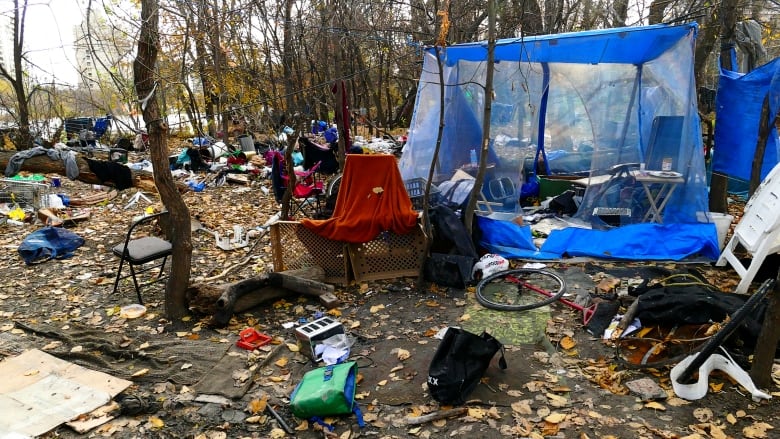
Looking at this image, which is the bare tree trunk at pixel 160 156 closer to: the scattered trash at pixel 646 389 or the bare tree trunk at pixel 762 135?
the scattered trash at pixel 646 389

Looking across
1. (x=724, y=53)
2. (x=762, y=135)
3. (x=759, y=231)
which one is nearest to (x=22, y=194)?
(x=759, y=231)

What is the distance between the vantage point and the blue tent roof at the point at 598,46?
5.55 m

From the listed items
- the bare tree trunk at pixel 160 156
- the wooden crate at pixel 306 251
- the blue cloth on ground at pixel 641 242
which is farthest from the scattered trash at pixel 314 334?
the blue cloth on ground at pixel 641 242

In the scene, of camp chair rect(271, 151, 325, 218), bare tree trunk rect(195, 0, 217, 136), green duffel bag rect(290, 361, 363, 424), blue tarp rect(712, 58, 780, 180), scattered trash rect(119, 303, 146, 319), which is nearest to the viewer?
green duffel bag rect(290, 361, 363, 424)

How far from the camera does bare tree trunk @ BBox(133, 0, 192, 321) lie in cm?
373

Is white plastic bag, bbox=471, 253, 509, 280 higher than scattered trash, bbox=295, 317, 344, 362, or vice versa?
white plastic bag, bbox=471, 253, 509, 280

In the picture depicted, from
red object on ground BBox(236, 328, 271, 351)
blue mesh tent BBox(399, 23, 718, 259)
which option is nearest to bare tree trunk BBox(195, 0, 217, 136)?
blue mesh tent BBox(399, 23, 718, 259)

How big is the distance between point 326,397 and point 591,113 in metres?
5.78

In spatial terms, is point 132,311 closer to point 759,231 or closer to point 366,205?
point 366,205

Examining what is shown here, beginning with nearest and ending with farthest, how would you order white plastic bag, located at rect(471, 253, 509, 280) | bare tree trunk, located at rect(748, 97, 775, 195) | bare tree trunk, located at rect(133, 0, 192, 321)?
1. bare tree trunk, located at rect(133, 0, 192, 321)
2. white plastic bag, located at rect(471, 253, 509, 280)
3. bare tree trunk, located at rect(748, 97, 775, 195)

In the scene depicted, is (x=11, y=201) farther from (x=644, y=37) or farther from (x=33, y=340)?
(x=644, y=37)

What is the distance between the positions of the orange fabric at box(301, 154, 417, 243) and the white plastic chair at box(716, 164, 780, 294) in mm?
2934

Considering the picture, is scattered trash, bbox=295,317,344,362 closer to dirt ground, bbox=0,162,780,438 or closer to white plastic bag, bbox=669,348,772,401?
dirt ground, bbox=0,162,780,438

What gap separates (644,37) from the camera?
5.66 metres
